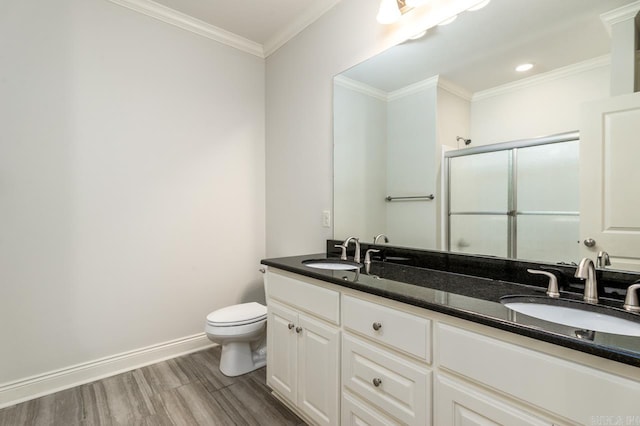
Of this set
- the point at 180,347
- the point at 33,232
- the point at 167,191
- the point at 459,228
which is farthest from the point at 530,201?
the point at 33,232

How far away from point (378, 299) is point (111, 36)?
8.00 feet

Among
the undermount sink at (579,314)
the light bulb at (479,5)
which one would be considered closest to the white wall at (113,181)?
the light bulb at (479,5)

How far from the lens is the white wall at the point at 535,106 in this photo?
1.14m

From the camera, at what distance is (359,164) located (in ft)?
6.76

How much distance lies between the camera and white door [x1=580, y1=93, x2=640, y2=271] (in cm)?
103

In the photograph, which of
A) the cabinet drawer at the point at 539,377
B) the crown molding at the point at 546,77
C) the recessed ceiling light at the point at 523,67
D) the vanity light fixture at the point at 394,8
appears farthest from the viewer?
the vanity light fixture at the point at 394,8

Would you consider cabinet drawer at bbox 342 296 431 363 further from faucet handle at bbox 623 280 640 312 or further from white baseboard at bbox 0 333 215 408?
white baseboard at bbox 0 333 215 408

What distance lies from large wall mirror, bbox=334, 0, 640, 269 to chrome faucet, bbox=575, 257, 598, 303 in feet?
0.54

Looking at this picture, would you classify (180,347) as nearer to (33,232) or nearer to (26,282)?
(26,282)

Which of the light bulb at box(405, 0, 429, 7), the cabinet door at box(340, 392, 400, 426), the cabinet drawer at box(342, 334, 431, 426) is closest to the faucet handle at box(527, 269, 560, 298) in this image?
the cabinet drawer at box(342, 334, 431, 426)

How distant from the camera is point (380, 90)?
193 cm

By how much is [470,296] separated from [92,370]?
2374 mm

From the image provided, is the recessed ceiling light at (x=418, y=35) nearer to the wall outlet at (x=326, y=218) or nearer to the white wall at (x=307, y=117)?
the white wall at (x=307, y=117)

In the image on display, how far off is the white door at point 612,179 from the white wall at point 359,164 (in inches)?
39.2
